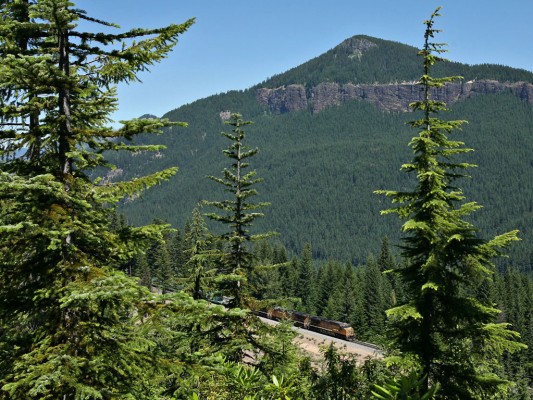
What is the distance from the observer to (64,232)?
5.33 meters

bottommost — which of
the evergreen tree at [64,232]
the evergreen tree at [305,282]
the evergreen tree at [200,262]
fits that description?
the evergreen tree at [305,282]

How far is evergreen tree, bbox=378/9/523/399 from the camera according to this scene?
10867 mm

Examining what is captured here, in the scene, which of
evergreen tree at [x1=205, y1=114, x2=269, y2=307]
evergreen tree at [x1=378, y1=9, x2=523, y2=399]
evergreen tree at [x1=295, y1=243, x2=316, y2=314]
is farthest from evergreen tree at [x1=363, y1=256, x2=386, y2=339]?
evergreen tree at [x1=378, y1=9, x2=523, y2=399]

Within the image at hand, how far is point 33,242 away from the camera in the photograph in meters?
5.81

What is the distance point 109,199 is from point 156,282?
2774 inches

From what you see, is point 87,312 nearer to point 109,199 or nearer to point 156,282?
point 109,199

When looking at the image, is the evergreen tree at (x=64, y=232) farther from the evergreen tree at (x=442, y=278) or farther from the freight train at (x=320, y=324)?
the freight train at (x=320, y=324)

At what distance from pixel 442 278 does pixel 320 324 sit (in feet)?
163

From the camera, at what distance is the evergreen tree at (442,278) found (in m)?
10.9

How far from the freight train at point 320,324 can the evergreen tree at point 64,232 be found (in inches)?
1834

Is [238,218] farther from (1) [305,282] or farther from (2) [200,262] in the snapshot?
(1) [305,282]

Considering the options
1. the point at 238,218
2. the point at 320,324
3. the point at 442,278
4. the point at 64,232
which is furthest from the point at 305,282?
the point at 64,232

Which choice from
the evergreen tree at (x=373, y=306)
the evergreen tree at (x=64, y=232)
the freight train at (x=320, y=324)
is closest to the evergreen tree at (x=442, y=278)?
the evergreen tree at (x=64, y=232)

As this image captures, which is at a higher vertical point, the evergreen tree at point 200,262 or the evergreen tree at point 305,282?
the evergreen tree at point 200,262
